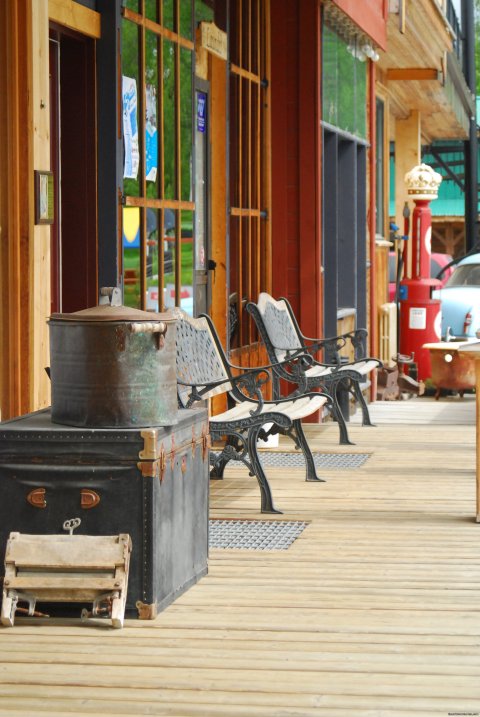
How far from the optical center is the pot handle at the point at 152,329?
15.2ft

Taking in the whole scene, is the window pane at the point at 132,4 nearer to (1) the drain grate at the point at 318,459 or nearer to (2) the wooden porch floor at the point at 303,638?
(2) the wooden porch floor at the point at 303,638

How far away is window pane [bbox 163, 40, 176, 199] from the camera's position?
7.41 metres

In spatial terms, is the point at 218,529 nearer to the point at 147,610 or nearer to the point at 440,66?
the point at 147,610

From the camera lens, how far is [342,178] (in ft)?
38.3

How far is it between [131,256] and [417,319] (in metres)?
7.68

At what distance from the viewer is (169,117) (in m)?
7.49

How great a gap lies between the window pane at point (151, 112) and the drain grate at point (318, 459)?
1833 mm

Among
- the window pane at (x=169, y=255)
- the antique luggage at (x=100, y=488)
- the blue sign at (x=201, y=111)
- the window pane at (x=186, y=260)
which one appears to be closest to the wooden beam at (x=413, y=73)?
the blue sign at (x=201, y=111)

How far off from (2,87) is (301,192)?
4.86 metres

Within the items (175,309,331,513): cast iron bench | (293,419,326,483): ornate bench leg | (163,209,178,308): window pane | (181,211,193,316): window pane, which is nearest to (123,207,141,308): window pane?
(175,309,331,513): cast iron bench

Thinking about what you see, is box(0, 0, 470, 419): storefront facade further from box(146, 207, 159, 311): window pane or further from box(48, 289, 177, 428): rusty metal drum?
box(48, 289, 177, 428): rusty metal drum

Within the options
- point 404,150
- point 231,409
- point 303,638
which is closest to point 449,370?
point 231,409

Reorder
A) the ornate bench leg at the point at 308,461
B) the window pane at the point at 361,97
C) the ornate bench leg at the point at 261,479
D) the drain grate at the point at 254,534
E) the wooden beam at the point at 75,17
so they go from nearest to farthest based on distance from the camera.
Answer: the drain grate at the point at 254,534 → the wooden beam at the point at 75,17 → the ornate bench leg at the point at 261,479 → the ornate bench leg at the point at 308,461 → the window pane at the point at 361,97

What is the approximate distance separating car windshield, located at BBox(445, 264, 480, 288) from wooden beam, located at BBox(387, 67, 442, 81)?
2160mm
